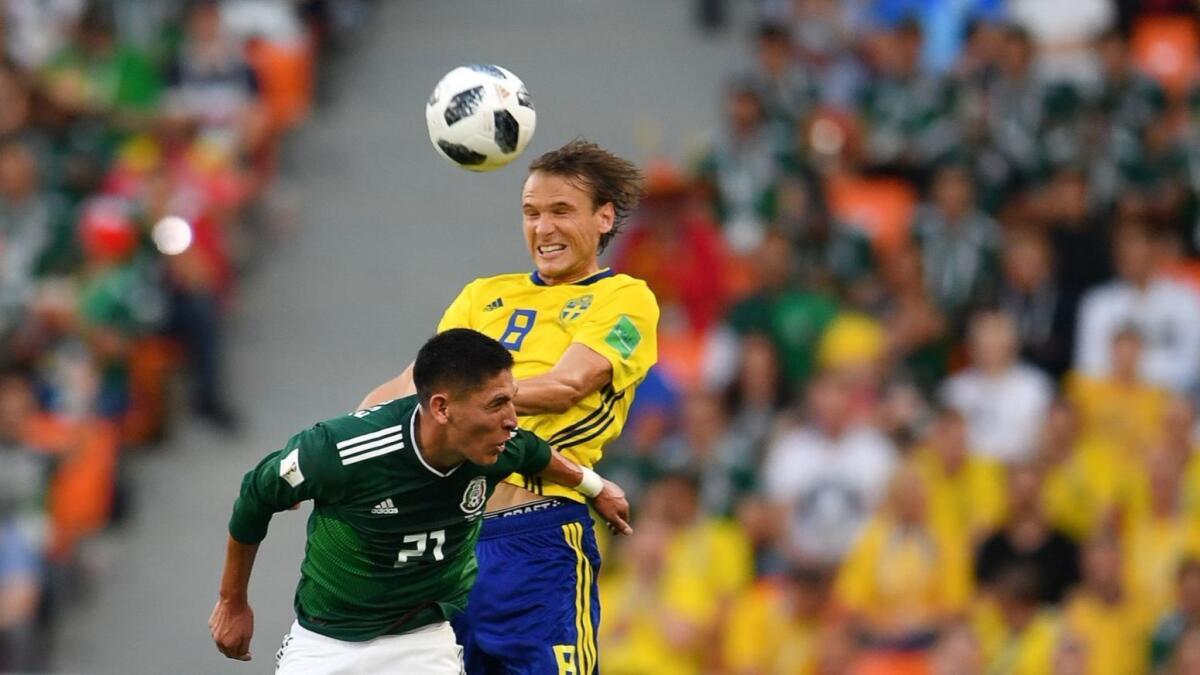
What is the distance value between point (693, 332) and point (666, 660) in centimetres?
246

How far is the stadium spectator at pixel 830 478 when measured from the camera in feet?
34.8

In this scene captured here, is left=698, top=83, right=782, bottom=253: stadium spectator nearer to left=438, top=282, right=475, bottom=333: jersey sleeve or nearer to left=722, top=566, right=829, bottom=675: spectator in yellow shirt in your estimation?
left=722, top=566, right=829, bottom=675: spectator in yellow shirt

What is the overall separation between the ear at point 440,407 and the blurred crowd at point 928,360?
446 centimetres

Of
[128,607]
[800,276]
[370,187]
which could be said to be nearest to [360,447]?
[800,276]

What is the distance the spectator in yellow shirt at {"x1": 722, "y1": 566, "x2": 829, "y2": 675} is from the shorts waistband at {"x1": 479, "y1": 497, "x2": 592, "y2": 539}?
150 inches

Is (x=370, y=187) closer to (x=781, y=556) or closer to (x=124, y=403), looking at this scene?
(x=124, y=403)

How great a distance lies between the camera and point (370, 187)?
569 inches

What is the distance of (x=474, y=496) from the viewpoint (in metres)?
6.01

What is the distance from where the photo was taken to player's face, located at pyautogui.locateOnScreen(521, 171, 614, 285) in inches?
256

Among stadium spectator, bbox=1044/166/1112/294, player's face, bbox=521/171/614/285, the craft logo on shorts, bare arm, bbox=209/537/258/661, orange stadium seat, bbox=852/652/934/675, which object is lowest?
bare arm, bbox=209/537/258/661

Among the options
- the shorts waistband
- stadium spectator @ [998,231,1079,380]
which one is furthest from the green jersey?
stadium spectator @ [998,231,1079,380]

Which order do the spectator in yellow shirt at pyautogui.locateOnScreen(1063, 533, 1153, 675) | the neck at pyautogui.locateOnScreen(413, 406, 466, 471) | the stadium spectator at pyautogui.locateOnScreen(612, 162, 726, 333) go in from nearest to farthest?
the neck at pyautogui.locateOnScreen(413, 406, 466, 471) < the spectator in yellow shirt at pyautogui.locateOnScreen(1063, 533, 1153, 675) < the stadium spectator at pyautogui.locateOnScreen(612, 162, 726, 333)

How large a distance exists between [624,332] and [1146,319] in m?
5.23

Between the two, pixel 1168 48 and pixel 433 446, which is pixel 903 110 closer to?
pixel 1168 48
